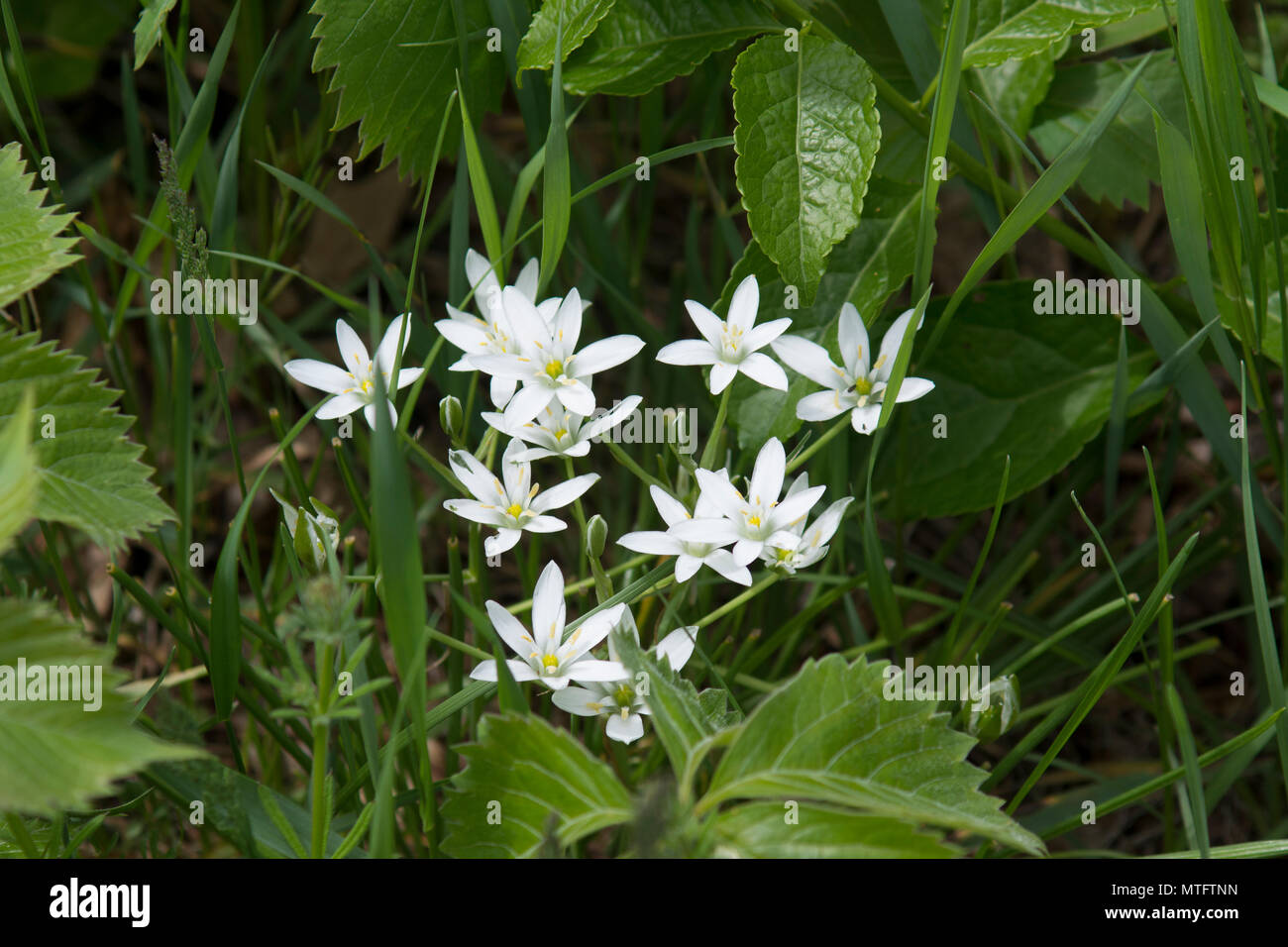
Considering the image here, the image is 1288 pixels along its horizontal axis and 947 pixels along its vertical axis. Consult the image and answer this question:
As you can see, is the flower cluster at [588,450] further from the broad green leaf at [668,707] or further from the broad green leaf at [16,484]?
the broad green leaf at [16,484]

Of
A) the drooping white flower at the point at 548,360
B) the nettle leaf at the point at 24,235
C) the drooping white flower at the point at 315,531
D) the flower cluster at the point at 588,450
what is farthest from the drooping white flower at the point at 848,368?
the nettle leaf at the point at 24,235

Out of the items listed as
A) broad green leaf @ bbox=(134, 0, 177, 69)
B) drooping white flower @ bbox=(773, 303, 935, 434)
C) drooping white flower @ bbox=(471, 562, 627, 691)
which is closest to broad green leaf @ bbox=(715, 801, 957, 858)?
drooping white flower @ bbox=(471, 562, 627, 691)

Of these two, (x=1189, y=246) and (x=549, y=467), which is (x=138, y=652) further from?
(x=1189, y=246)

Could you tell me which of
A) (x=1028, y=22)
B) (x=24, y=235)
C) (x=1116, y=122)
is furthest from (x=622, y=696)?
(x=1116, y=122)

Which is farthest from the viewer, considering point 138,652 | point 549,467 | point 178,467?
point 549,467

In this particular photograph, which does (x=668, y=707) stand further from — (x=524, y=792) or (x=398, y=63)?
(x=398, y=63)

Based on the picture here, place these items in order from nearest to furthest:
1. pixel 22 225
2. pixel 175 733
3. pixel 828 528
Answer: pixel 175 733 < pixel 828 528 < pixel 22 225

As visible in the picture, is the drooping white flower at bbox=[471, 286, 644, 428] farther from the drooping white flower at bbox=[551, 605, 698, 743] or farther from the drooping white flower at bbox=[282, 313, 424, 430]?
the drooping white flower at bbox=[551, 605, 698, 743]

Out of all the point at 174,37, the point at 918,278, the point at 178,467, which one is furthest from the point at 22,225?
the point at 174,37
